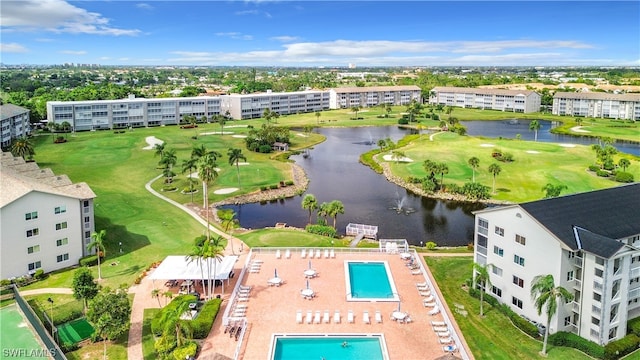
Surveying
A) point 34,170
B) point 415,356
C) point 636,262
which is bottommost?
point 415,356

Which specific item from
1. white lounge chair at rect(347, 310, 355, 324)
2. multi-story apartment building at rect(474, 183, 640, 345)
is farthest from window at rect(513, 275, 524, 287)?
white lounge chair at rect(347, 310, 355, 324)

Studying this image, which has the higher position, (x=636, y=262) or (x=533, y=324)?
(x=636, y=262)

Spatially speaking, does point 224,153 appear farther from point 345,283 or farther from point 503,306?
point 503,306

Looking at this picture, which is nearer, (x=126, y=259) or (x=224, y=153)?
(x=126, y=259)

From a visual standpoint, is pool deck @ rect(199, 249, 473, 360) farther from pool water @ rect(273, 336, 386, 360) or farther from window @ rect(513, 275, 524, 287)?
window @ rect(513, 275, 524, 287)

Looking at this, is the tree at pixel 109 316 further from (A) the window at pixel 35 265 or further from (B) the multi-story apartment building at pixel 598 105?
(B) the multi-story apartment building at pixel 598 105

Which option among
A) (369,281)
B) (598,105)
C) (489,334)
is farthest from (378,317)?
(598,105)

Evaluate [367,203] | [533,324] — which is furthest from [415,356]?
[367,203]
